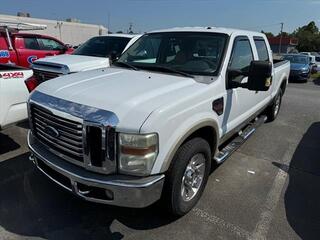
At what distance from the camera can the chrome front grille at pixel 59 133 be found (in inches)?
105

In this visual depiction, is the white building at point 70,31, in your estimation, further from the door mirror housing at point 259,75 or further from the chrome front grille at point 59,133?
the door mirror housing at point 259,75

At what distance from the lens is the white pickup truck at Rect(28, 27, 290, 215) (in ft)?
8.36

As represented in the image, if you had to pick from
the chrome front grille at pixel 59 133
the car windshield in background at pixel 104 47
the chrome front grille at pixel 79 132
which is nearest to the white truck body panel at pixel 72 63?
the car windshield in background at pixel 104 47

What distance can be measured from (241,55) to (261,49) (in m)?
1.25

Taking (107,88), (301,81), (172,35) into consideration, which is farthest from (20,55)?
(301,81)

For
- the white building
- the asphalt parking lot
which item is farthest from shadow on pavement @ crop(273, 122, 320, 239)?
the white building

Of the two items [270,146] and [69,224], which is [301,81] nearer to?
[270,146]

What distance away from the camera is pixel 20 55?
33.3ft

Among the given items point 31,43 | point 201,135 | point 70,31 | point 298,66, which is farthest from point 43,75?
point 70,31

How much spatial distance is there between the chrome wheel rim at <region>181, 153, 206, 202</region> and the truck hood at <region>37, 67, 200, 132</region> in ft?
2.49

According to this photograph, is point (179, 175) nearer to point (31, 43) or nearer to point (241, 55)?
point (241, 55)

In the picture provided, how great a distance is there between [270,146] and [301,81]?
43.9 feet

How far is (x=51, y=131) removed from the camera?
9.65ft

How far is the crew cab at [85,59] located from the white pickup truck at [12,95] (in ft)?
1.71
